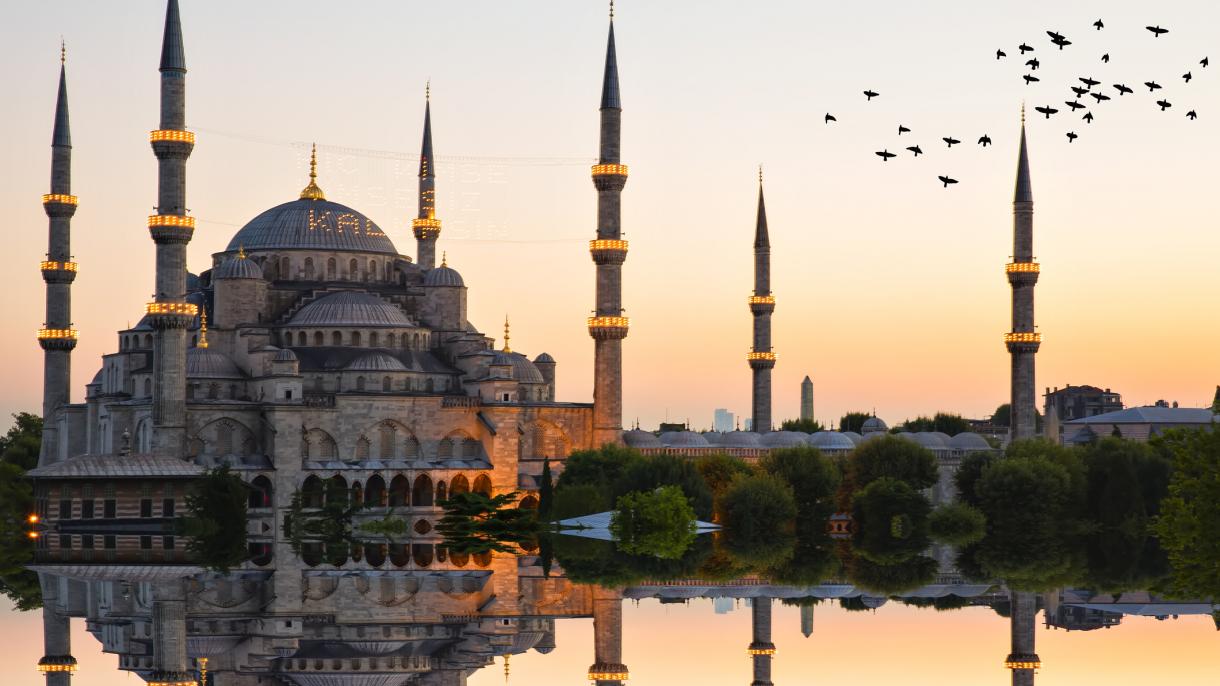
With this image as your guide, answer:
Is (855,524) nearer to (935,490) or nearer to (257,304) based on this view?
(935,490)

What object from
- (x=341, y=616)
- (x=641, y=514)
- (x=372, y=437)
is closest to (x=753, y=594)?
(x=341, y=616)

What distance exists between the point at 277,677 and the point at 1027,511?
122 feet

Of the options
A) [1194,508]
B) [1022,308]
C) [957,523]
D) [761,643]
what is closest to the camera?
[761,643]

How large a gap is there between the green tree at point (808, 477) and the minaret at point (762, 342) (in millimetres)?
18596

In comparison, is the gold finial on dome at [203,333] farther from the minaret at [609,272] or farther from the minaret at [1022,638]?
the minaret at [1022,638]

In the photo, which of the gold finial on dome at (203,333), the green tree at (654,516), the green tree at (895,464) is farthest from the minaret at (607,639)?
the gold finial on dome at (203,333)

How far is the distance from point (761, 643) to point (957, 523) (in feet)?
95.5

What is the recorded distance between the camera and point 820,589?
36594 mm

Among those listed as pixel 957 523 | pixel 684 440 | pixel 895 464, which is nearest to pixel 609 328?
pixel 684 440

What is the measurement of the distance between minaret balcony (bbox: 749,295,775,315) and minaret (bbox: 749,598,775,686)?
44930 millimetres

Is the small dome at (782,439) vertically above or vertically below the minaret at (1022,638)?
above

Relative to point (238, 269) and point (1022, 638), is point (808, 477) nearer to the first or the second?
point (238, 269)

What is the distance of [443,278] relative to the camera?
7256 cm

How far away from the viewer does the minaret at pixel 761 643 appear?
24477mm
